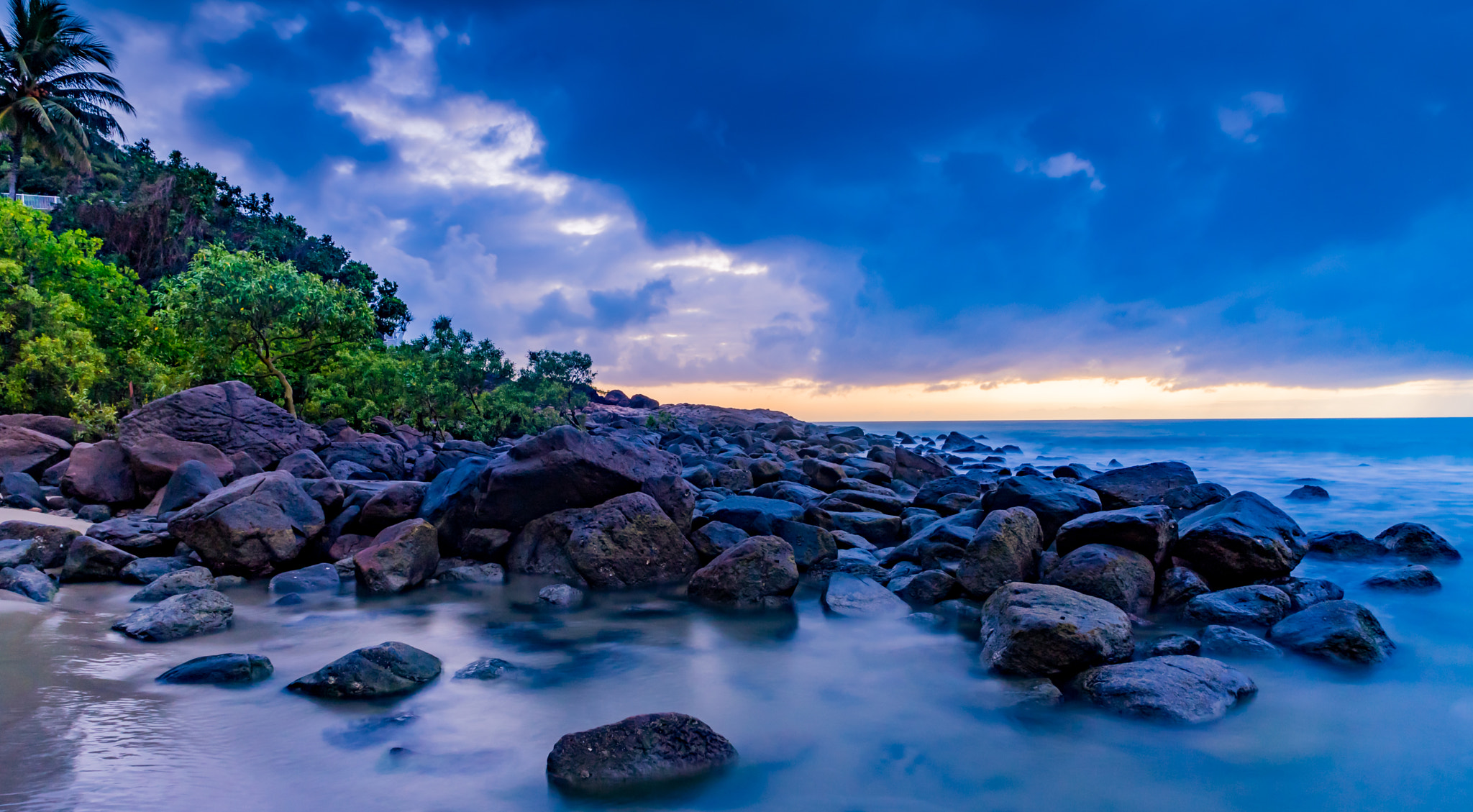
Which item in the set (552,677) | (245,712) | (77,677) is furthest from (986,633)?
(77,677)

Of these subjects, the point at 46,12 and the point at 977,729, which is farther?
the point at 46,12

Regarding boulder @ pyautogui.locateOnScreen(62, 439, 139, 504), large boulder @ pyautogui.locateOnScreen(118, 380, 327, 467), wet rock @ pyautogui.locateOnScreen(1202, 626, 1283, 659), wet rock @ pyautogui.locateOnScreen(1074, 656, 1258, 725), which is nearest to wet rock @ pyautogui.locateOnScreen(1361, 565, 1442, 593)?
wet rock @ pyautogui.locateOnScreen(1202, 626, 1283, 659)

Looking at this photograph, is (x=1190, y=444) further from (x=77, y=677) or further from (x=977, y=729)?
(x=77, y=677)

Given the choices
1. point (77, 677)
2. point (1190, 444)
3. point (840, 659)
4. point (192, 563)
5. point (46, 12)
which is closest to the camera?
point (77, 677)

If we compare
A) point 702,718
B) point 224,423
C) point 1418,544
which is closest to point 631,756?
point 702,718

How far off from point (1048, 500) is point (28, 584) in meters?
11.2

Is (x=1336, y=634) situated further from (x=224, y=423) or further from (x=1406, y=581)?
(x=224, y=423)

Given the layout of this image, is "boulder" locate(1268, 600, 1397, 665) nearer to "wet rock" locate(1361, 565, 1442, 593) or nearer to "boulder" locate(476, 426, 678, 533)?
"wet rock" locate(1361, 565, 1442, 593)

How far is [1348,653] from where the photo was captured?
6.05m

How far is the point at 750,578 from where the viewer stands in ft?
25.8

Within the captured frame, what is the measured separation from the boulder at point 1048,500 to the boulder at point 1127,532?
952mm

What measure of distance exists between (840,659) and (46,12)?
45.2 m

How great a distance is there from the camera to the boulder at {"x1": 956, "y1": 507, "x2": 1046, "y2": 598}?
770 cm

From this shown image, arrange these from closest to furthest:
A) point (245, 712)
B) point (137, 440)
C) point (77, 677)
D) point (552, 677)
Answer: point (245, 712)
point (77, 677)
point (552, 677)
point (137, 440)
